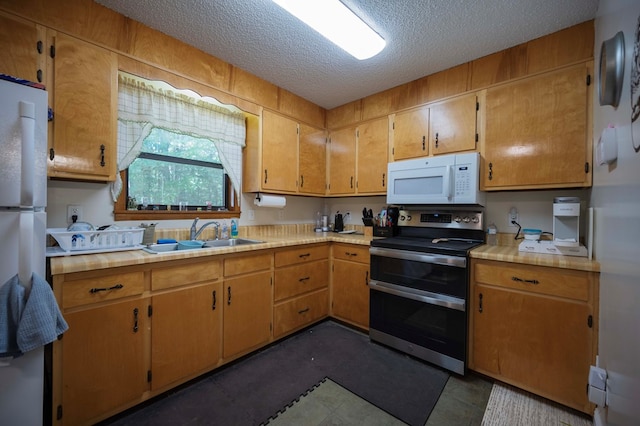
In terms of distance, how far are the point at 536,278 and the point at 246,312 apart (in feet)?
6.73

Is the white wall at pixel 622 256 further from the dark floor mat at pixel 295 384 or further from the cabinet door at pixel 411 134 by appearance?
the cabinet door at pixel 411 134

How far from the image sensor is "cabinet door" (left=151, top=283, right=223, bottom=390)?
1612mm

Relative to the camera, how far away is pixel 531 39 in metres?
1.95

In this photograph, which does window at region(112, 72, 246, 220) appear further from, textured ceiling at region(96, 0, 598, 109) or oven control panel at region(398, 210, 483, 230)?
oven control panel at region(398, 210, 483, 230)

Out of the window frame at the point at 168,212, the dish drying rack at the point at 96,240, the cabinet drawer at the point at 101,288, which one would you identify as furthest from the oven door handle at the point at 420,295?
the dish drying rack at the point at 96,240

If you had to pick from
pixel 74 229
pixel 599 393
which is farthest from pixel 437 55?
pixel 74 229

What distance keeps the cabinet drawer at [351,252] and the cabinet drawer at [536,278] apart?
0.94 m

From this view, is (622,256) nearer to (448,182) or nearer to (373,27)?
(448,182)

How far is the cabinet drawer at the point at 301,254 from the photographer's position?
→ 2338 mm

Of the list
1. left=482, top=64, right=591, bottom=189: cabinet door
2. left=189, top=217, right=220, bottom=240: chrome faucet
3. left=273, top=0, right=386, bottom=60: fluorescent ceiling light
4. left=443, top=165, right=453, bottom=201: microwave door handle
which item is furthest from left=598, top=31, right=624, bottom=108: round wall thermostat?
left=189, top=217, right=220, bottom=240: chrome faucet

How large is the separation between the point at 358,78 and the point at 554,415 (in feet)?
9.53

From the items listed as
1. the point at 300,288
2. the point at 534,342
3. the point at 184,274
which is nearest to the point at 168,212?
the point at 184,274

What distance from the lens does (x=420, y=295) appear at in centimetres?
206

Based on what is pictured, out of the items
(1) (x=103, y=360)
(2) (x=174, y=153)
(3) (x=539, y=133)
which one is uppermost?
(3) (x=539, y=133)
